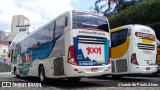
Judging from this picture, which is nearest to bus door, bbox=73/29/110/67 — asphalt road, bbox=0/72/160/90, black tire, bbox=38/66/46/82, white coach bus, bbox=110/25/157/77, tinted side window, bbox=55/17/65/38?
tinted side window, bbox=55/17/65/38

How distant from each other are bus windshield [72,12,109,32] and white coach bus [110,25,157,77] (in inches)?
96.4

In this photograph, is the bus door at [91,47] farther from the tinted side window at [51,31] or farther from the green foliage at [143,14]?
the green foliage at [143,14]

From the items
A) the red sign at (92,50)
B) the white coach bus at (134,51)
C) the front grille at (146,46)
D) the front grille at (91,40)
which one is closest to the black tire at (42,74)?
the red sign at (92,50)

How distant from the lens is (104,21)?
1258cm

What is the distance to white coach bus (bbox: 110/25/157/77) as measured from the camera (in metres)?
14.2

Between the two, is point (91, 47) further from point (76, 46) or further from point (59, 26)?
point (59, 26)

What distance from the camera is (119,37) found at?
50.0 feet

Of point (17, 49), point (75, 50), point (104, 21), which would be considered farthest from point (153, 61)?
point (17, 49)

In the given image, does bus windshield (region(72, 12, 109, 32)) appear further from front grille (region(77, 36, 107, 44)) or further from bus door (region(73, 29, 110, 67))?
front grille (region(77, 36, 107, 44))

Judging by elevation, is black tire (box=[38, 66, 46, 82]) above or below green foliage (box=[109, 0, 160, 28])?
below

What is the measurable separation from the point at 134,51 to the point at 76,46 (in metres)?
4.06

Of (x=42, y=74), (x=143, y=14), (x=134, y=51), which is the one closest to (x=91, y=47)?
(x=134, y=51)

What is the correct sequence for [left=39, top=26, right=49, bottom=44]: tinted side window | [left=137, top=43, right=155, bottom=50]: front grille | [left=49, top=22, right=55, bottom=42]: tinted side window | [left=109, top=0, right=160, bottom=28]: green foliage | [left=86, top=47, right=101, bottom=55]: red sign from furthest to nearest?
[left=109, top=0, right=160, bottom=28]: green foliage, [left=137, top=43, right=155, bottom=50]: front grille, [left=39, top=26, right=49, bottom=44]: tinted side window, [left=49, top=22, right=55, bottom=42]: tinted side window, [left=86, top=47, right=101, bottom=55]: red sign

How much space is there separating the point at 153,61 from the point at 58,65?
560 cm
